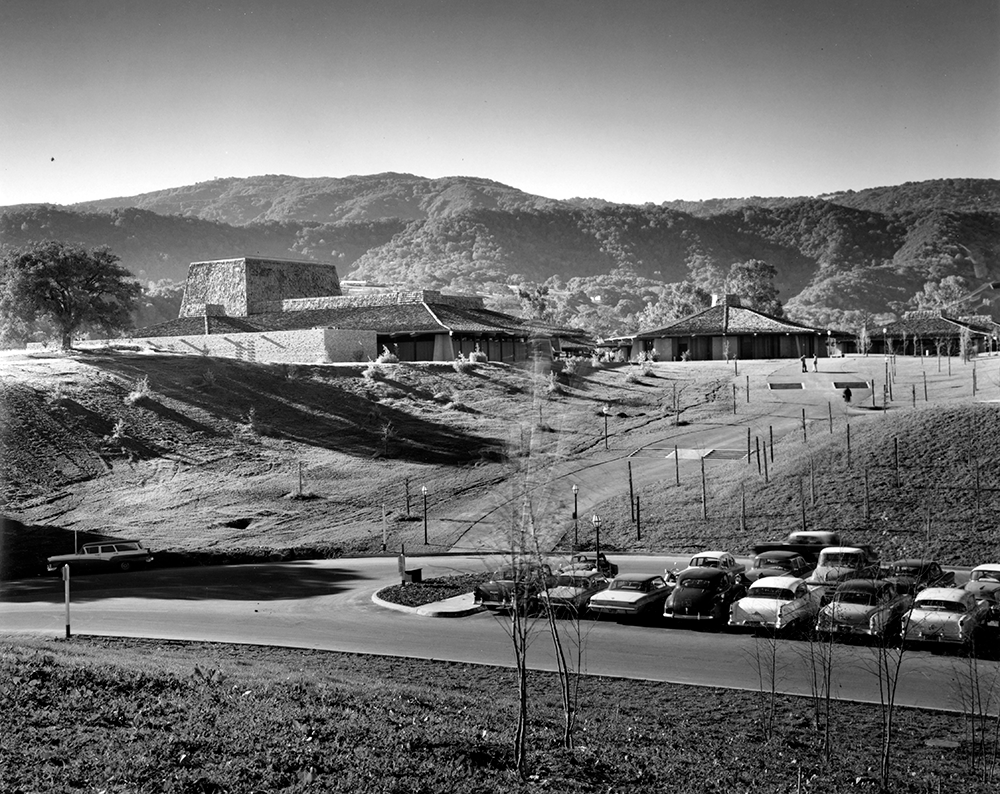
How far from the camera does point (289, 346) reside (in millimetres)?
69875

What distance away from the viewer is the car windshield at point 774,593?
2122 centimetres

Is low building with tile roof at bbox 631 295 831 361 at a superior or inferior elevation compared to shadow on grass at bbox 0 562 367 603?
superior

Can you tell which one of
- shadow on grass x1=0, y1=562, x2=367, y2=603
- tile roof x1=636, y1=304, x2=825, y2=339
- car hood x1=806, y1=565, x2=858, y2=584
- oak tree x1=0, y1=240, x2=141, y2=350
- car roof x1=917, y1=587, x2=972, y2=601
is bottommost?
shadow on grass x1=0, y1=562, x2=367, y2=603

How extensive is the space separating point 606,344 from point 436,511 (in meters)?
59.0

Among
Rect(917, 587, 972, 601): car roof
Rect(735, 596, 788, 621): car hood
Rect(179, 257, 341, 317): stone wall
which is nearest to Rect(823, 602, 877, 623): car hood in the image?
Rect(917, 587, 972, 601): car roof

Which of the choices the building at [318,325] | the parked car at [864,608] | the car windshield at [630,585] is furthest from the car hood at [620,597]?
the building at [318,325]

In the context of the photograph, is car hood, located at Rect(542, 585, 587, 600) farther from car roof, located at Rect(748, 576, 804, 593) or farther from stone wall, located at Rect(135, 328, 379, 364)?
stone wall, located at Rect(135, 328, 379, 364)

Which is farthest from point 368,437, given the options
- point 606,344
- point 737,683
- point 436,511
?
point 606,344

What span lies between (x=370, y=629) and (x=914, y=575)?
1254 centimetres

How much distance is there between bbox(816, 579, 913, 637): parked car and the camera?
18.8 meters

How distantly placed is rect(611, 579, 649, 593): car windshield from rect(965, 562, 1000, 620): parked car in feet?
22.8

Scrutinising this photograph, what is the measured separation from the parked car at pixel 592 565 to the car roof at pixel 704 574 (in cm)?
278

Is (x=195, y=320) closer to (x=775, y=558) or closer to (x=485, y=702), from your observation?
(x=775, y=558)

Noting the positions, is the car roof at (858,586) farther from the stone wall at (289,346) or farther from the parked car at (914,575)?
the stone wall at (289,346)
